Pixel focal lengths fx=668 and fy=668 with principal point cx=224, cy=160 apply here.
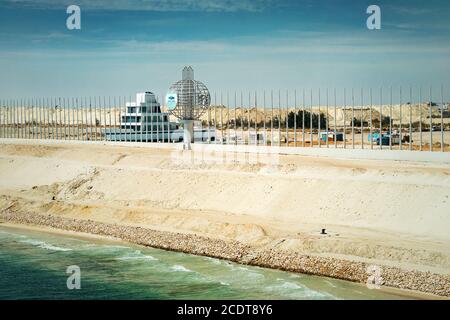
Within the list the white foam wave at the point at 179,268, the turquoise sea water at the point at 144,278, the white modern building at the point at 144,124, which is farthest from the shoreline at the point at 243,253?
the white modern building at the point at 144,124

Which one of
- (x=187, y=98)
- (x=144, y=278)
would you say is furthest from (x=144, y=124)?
(x=144, y=278)

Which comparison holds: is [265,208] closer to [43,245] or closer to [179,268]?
[179,268]

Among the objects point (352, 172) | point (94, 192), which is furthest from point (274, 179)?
point (94, 192)

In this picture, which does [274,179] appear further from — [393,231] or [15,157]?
[15,157]

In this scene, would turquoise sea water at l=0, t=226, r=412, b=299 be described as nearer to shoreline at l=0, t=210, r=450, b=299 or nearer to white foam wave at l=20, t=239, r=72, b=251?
white foam wave at l=20, t=239, r=72, b=251

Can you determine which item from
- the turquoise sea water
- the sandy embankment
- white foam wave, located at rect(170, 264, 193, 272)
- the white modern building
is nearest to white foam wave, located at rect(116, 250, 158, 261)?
the turquoise sea water

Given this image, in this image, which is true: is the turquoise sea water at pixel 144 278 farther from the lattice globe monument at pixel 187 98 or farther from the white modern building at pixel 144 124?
the white modern building at pixel 144 124
